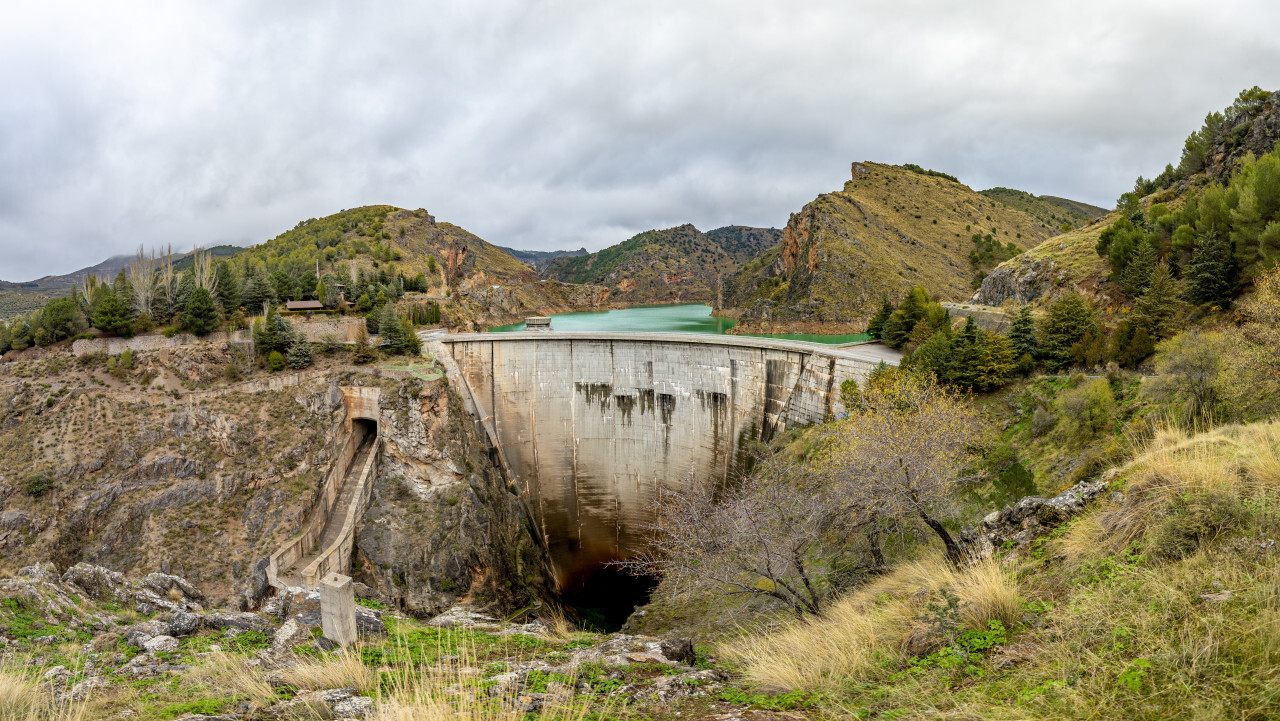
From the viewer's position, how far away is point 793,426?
86.6 feet

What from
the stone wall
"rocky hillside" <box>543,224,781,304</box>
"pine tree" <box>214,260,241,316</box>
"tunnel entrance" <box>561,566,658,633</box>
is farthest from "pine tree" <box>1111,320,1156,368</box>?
"rocky hillside" <box>543,224,781,304</box>

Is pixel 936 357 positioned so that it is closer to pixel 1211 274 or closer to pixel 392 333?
pixel 1211 274

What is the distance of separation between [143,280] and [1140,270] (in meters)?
56.2

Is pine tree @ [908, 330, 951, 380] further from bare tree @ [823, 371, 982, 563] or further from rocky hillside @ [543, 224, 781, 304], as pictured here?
rocky hillside @ [543, 224, 781, 304]

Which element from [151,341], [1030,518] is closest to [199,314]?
[151,341]

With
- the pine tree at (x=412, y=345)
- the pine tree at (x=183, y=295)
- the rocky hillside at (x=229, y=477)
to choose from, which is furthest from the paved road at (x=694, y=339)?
the pine tree at (x=183, y=295)

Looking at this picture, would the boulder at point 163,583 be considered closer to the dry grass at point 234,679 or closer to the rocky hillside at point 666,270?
the dry grass at point 234,679

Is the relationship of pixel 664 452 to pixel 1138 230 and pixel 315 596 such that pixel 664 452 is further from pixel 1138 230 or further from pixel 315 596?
pixel 1138 230

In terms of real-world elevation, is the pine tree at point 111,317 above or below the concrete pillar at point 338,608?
above

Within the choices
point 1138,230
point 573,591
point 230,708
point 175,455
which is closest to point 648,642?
point 230,708

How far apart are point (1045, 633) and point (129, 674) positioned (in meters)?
11.4

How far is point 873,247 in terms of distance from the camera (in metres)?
A: 65.6

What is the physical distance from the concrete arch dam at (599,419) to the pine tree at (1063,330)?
8.74m

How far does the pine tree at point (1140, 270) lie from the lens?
2202 centimetres
